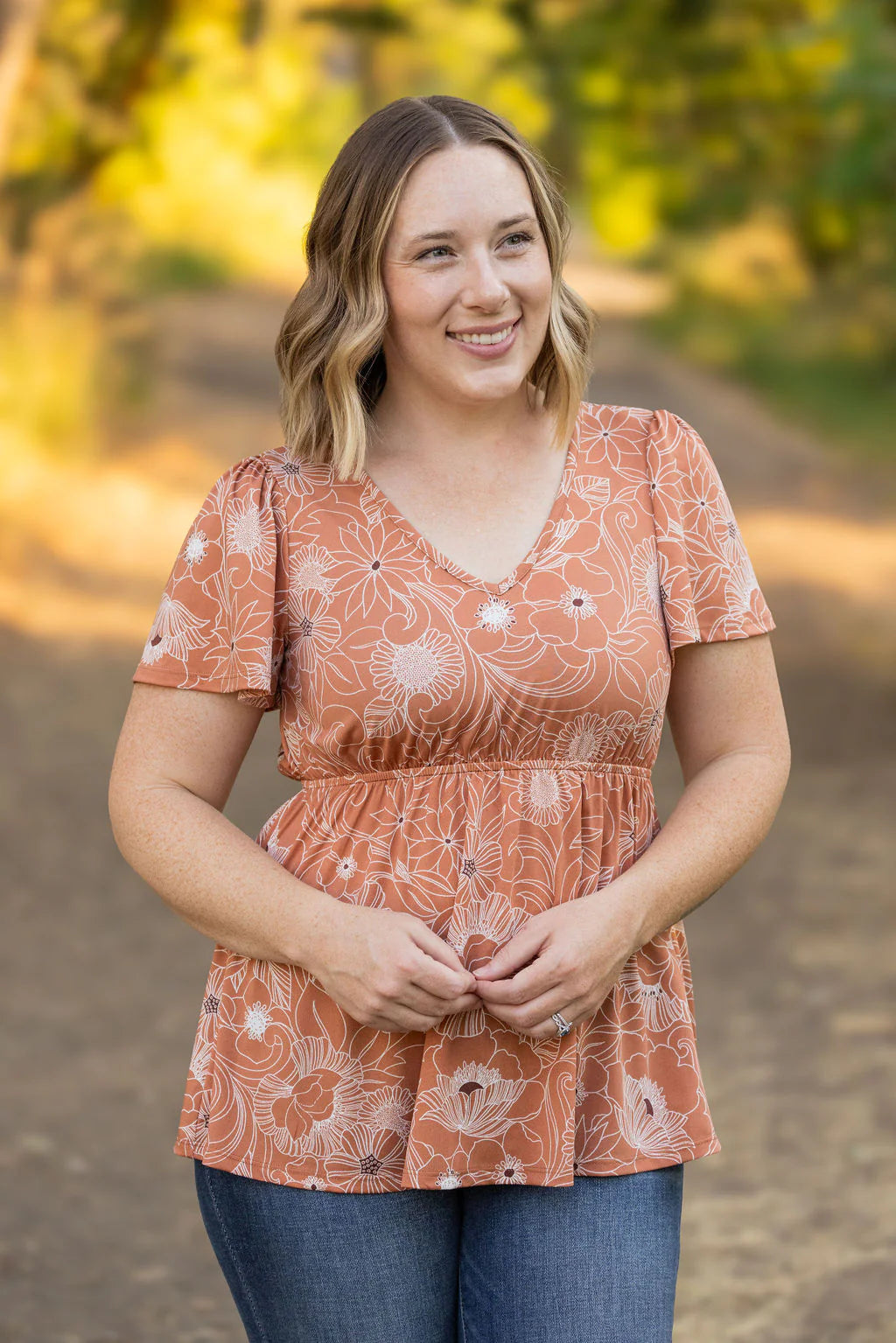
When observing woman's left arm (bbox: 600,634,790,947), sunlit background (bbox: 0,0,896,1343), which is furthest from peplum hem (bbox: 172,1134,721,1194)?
sunlit background (bbox: 0,0,896,1343)

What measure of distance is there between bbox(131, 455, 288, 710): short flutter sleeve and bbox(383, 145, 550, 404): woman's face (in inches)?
9.5

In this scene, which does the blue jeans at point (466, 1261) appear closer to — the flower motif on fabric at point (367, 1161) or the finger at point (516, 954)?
the flower motif on fabric at point (367, 1161)

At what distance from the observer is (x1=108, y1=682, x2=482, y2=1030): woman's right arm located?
175 centimetres

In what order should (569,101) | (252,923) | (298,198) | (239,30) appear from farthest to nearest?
(298,198)
(569,101)
(239,30)
(252,923)

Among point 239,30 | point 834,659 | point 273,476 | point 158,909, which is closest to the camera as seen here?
point 273,476

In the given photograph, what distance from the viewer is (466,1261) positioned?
1853mm

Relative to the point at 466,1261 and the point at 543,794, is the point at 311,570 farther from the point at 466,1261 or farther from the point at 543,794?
the point at 466,1261

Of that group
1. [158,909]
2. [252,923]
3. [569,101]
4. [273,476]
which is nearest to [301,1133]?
[252,923]

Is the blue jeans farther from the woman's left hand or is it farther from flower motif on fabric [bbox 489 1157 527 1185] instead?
the woman's left hand

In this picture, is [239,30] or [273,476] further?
[239,30]

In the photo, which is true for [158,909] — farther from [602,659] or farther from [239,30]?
[239,30]

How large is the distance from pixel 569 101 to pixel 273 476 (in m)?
14.4

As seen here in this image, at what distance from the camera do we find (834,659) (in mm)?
9430

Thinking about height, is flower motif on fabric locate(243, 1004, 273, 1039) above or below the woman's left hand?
below
